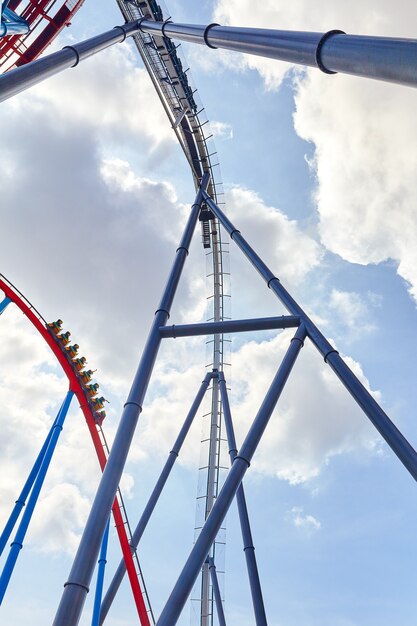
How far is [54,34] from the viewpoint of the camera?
1331cm

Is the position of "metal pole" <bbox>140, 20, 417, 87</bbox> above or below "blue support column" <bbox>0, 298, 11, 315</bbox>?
below

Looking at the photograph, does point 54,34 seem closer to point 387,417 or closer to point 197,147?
point 197,147

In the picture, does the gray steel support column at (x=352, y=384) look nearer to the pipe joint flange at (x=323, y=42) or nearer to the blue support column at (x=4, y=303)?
the pipe joint flange at (x=323, y=42)

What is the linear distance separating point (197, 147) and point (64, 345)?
549cm

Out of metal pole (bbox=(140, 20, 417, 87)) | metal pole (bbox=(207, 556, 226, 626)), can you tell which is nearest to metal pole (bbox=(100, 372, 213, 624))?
metal pole (bbox=(207, 556, 226, 626))

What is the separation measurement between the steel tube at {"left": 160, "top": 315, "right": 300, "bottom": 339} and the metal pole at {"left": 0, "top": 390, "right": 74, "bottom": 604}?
6181 millimetres

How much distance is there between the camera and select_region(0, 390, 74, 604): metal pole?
988 cm

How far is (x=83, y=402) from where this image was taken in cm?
1336

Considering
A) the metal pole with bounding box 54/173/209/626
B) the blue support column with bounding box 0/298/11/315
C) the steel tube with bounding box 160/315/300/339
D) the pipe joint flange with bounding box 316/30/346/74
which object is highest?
the blue support column with bounding box 0/298/11/315

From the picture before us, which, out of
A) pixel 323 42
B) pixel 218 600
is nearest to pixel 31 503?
pixel 218 600

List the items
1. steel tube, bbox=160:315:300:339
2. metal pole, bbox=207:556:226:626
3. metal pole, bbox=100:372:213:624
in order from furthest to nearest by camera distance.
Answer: metal pole, bbox=207:556:226:626 → metal pole, bbox=100:372:213:624 → steel tube, bbox=160:315:300:339

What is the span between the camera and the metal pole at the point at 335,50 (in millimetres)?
2424

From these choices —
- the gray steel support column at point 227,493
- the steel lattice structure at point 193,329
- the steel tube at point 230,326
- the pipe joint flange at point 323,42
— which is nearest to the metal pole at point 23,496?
the steel lattice structure at point 193,329

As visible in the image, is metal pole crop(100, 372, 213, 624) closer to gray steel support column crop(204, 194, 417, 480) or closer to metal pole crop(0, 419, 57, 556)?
metal pole crop(0, 419, 57, 556)
